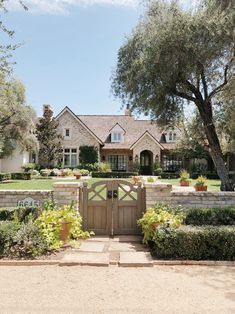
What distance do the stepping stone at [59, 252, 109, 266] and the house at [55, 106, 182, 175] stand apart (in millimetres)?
31211

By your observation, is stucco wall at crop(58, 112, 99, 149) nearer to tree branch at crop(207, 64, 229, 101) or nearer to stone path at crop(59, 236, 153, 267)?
tree branch at crop(207, 64, 229, 101)

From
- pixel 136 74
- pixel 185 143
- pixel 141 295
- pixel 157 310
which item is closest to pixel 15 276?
pixel 141 295

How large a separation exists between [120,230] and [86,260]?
2774 mm

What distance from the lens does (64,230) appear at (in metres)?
8.66

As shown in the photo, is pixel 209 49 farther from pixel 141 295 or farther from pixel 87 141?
pixel 87 141

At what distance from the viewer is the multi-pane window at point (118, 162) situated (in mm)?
40188

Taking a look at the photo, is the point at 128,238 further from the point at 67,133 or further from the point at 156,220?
the point at 67,133

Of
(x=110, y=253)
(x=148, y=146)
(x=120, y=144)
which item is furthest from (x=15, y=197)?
(x=120, y=144)

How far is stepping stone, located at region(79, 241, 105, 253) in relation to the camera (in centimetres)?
831

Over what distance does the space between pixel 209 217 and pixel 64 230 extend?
12.6ft

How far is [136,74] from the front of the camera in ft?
48.0

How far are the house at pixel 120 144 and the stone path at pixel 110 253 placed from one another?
29.6m

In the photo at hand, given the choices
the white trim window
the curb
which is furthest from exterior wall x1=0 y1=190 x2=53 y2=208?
the white trim window

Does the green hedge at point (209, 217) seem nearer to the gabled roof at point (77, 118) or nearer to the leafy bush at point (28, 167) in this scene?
the leafy bush at point (28, 167)
